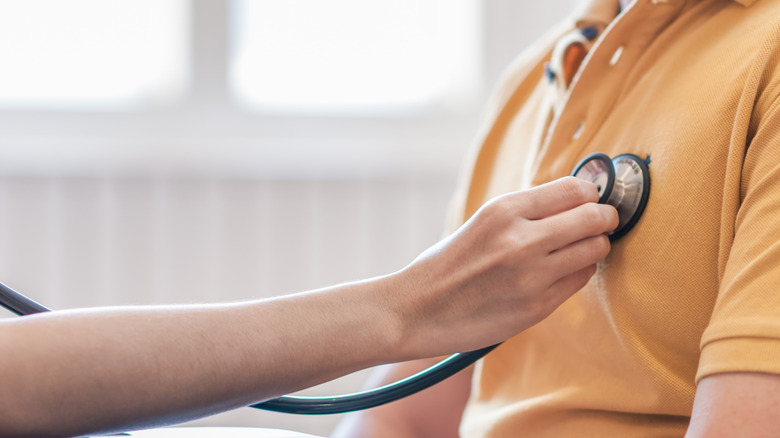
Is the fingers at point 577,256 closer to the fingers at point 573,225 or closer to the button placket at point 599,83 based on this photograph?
the fingers at point 573,225

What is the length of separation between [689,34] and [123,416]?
2.01 ft

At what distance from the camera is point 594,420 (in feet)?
2.28

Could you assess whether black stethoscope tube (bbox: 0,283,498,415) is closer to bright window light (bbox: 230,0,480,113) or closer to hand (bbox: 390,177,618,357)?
hand (bbox: 390,177,618,357)

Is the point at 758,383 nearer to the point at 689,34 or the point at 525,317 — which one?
the point at 525,317

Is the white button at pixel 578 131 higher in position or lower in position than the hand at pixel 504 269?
higher

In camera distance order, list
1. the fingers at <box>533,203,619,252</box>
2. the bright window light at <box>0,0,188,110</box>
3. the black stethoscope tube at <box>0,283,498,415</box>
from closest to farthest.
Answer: the fingers at <box>533,203,619,252</box> < the black stethoscope tube at <box>0,283,498,415</box> < the bright window light at <box>0,0,188,110</box>

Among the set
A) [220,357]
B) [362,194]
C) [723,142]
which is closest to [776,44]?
[723,142]

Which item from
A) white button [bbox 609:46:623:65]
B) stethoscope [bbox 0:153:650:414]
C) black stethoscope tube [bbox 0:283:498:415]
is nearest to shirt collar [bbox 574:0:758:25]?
white button [bbox 609:46:623:65]

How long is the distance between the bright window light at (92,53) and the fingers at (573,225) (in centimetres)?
206

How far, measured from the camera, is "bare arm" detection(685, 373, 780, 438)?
51 centimetres

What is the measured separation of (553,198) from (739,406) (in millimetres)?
217

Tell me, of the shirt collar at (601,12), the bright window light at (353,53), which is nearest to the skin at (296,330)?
the shirt collar at (601,12)

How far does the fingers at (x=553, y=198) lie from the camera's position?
2.10ft

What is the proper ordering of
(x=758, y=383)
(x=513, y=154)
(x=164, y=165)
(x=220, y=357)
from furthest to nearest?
(x=164, y=165), (x=513, y=154), (x=220, y=357), (x=758, y=383)
